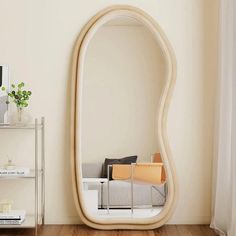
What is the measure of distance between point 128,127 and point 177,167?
482mm

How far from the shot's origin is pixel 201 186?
13.3 feet

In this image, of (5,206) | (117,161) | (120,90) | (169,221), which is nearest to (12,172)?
(5,206)

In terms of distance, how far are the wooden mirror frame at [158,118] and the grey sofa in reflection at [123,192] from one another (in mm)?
64

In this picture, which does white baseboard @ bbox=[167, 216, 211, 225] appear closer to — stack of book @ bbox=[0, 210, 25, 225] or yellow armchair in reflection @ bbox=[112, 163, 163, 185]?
yellow armchair in reflection @ bbox=[112, 163, 163, 185]

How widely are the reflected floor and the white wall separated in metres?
0.41

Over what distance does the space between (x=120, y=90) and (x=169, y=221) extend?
3.48 feet

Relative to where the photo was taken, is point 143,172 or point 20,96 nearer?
point 20,96

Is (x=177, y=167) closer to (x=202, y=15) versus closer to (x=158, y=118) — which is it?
(x=158, y=118)

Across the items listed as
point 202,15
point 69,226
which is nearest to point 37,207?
point 69,226

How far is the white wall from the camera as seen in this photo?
399 cm

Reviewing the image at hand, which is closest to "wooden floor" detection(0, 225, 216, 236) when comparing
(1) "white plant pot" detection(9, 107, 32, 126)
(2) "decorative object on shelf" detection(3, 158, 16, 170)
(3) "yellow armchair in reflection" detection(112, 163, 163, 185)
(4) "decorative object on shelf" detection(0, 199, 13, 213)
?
(4) "decorative object on shelf" detection(0, 199, 13, 213)

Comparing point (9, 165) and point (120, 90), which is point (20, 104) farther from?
point (120, 90)

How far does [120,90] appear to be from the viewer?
13.1 ft

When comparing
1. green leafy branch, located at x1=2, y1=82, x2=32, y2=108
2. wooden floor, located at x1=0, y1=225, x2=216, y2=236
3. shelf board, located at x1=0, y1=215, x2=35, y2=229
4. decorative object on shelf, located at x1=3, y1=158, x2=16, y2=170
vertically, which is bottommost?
wooden floor, located at x1=0, y1=225, x2=216, y2=236
